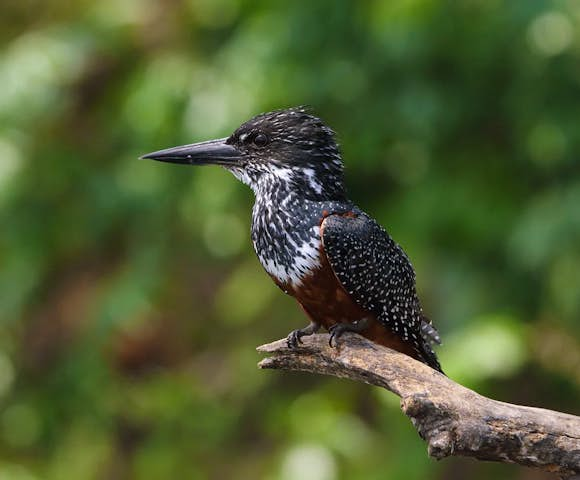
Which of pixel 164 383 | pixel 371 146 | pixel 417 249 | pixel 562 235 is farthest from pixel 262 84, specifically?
pixel 164 383

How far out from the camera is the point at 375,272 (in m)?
3.61

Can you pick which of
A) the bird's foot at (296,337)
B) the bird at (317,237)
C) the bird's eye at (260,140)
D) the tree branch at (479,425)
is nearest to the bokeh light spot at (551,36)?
the bird at (317,237)

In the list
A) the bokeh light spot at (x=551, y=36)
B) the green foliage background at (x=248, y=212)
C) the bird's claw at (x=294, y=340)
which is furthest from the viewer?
the green foliage background at (x=248, y=212)

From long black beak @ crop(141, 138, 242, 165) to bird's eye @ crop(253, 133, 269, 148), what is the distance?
0.08m

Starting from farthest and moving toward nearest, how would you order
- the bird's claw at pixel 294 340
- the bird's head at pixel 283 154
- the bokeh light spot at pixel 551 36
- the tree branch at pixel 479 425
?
the bokeh light spot at pixel 551 36
the bird's head at pixel 283 154
the bird's claw at pixel 294 340
the tree branch at pixel 479 425

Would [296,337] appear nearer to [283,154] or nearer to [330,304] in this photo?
[330,304]

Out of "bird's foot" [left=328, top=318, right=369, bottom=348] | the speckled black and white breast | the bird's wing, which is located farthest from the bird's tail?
the speckled black and white breast

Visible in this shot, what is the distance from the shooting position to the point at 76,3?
24.4ft

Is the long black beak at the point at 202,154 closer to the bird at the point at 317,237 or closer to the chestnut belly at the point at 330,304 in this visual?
the bird at the point at 317,237

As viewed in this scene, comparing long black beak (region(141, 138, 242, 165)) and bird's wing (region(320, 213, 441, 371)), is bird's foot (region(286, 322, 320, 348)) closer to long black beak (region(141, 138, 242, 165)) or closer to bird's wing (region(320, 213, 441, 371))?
bird's wing (region(320, 213, 441, 371))

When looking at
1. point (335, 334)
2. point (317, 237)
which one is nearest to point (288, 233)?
point (317, 237)

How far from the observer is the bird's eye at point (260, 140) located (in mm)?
3820

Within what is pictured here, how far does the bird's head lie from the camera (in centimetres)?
378

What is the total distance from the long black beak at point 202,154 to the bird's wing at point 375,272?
0.53 metres
